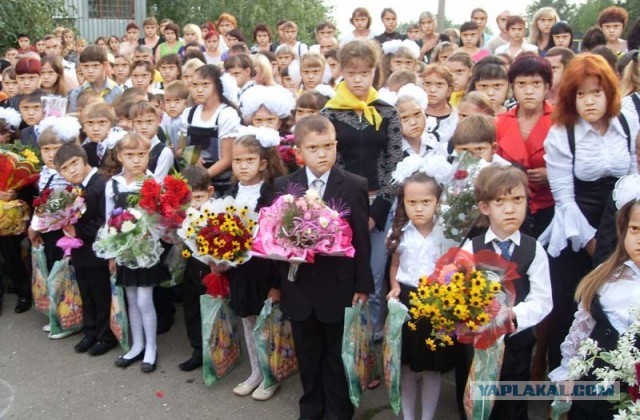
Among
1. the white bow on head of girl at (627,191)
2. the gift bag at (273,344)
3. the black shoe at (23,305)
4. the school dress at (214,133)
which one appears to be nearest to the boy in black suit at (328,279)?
the gift bag at (273,344)

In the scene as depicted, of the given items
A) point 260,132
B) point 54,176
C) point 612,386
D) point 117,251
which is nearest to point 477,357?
point 612,386

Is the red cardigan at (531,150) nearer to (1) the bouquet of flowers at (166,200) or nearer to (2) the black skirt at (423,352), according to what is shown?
(2) the black skirt at (423,352)

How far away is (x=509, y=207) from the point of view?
3584mm

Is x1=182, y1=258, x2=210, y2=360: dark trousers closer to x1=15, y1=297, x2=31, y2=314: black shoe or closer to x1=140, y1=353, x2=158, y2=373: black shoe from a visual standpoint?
x1=140, y1=353, x2=158, y2=373: black shoe

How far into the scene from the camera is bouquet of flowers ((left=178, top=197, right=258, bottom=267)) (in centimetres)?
432

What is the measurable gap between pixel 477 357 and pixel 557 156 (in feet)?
4.46

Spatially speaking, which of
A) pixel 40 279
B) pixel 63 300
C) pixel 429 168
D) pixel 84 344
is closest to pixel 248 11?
pixel 40 279

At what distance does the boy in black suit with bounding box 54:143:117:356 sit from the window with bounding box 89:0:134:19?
789 inches

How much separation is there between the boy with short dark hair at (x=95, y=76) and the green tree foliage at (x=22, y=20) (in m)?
6.16

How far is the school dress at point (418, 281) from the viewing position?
12.6ft

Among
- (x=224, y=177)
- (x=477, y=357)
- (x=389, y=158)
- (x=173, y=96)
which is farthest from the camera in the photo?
(x=173, y=96)

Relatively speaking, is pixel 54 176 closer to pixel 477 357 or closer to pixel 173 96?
pixel 173 96

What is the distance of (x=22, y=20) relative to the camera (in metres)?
13.0

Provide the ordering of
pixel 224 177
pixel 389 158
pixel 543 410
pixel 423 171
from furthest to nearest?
pixel 224 177
pixel 389 158
pixel 543 410
pixel 423 171
